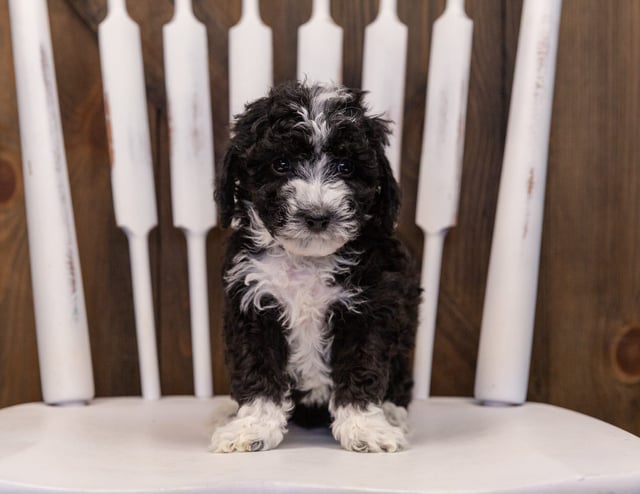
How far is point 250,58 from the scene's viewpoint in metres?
1.51

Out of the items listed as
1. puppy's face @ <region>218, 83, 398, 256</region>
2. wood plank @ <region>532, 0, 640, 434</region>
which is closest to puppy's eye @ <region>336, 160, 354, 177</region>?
puppy's face @ <region>218, 83, 398, 256</region>

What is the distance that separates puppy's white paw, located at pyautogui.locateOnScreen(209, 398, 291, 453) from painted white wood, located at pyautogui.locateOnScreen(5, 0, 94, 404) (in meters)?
0.38

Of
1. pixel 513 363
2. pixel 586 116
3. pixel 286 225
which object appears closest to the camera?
pixel 286 225

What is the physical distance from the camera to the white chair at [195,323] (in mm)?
1059

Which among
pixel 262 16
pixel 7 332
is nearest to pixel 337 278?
pixel 262 16

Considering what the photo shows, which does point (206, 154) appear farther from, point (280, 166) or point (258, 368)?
point (258, 368)

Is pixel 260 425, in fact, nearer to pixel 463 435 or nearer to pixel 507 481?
pixel 463 435

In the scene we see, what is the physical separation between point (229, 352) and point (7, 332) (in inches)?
27.2

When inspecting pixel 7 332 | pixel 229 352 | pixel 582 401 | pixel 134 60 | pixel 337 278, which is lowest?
pixel 582 401

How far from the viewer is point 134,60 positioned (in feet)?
4.94

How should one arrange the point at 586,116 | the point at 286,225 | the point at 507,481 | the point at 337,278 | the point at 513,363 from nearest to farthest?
the point at 507,481, the point at 286,225, the point at 337,278, the point at 513,363, the point at 586,116

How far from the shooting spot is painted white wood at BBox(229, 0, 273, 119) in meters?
1.51

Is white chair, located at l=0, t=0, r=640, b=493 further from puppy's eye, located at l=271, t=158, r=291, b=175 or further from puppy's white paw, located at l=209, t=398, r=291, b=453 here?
puppy's eye, located at l=271, t=158, r=291, b=175

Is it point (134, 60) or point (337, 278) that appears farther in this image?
point (134, 60)
